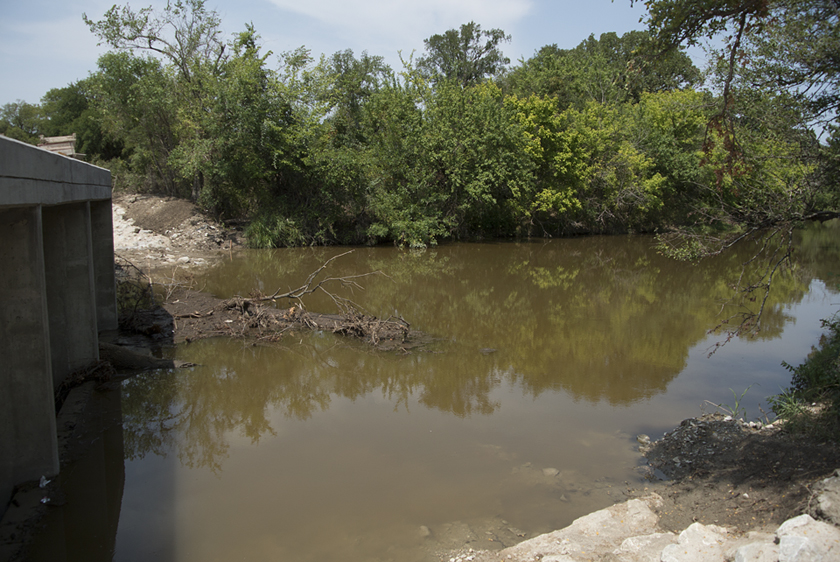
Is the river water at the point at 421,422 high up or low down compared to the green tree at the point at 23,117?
down

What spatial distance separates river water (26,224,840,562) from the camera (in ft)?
18.2

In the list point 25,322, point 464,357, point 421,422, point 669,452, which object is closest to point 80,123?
point 464,357

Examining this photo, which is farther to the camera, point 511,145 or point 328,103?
point 511,145

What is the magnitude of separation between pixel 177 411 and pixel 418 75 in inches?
894

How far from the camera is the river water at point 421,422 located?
555 cm

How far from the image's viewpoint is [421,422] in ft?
26.7

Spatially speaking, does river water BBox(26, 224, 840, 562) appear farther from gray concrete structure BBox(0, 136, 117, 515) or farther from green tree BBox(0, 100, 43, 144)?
green tree BBox(0, 100, 43, 144)

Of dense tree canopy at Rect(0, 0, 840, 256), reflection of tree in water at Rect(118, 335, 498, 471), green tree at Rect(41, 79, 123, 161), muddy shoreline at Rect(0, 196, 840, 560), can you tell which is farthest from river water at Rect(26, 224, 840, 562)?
green tree at Rect(41, 79, 123, 161)

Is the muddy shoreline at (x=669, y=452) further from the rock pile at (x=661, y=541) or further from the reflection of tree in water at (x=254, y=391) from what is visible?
the reflection of tree in water at (x=254, y=391)

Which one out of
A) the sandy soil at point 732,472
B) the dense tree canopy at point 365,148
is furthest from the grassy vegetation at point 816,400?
the dense tree canopy at point 365,148

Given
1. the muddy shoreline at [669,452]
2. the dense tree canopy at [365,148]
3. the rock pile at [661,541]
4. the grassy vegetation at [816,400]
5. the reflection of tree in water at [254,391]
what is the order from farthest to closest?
the dense tree canopy at [365,148] → the reflection of tree in water at [254,391] → the grassy vegetation at [816,400] → the muddy shoreline at [669,452] → the rock pile at [661,541]

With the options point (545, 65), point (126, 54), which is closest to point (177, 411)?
point (126, 54)

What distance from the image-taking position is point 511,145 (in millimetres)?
27516

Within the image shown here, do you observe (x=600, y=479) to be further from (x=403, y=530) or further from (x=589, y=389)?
(x=589, y=389)
